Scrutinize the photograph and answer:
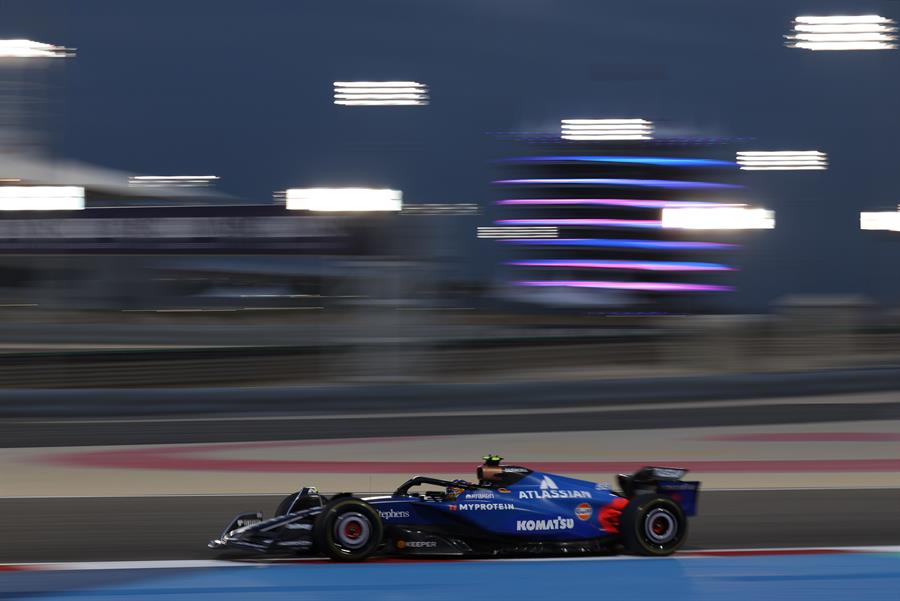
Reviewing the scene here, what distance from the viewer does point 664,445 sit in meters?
13.0

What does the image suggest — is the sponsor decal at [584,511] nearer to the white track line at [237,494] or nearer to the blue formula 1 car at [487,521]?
the blue formula 1 car at [487,521]

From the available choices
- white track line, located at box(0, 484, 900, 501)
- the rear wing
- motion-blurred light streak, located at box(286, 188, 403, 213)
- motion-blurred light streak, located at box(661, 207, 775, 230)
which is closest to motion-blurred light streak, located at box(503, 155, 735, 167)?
motion-blurred light streak, located at box(661, 207, 775, 230)

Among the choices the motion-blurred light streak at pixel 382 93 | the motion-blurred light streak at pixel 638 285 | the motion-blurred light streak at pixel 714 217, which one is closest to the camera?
the motion-blurred light streak at pixel 382 93

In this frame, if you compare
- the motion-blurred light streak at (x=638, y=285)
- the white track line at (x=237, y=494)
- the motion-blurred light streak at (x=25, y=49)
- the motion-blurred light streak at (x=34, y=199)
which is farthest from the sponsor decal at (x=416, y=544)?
the motion-blurred light streak at (x=638, y=285)

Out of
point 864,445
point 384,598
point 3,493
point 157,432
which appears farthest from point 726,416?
point 384,598

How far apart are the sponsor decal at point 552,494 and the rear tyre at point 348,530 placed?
2.70 ft

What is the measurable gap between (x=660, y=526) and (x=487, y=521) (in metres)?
1.02

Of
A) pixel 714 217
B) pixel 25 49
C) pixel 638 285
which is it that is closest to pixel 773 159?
pixel 714 217

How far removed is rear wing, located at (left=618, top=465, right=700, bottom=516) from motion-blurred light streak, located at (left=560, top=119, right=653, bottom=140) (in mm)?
30287

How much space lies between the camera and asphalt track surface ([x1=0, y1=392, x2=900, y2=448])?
13.7 m

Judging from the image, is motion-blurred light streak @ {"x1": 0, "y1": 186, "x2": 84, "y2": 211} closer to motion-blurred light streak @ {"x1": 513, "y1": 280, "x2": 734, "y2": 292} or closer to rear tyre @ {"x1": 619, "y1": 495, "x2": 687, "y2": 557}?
rear tyre @ {"x1": 619, "y1": 495, "x2": 687, "y2": 557}

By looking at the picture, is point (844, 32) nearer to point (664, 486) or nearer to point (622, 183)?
point (664, 486)

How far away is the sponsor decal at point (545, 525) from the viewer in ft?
20.6

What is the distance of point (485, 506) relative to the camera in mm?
6207
